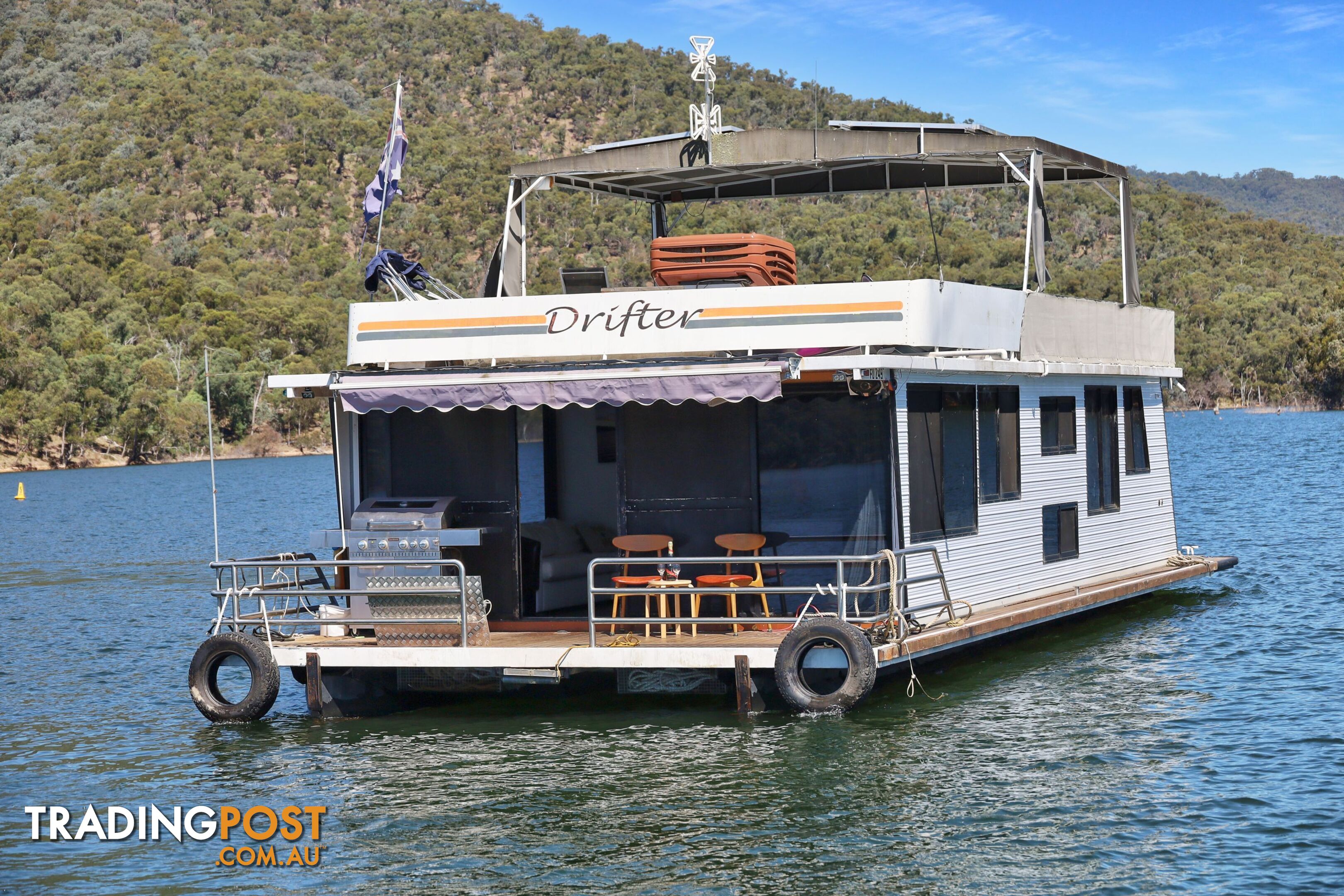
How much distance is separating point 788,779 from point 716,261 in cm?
516

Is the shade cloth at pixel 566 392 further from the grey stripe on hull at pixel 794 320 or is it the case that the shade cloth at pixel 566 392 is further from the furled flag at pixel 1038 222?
the furled flag at pixel 1038 222

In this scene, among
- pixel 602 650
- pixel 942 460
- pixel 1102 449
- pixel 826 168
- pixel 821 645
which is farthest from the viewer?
pixel 1102 449

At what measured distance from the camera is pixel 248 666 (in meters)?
13.1

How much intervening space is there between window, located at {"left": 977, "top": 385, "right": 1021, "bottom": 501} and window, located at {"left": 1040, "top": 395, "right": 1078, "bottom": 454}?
30.5 inches

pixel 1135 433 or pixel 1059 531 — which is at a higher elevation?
pixel 1135 433

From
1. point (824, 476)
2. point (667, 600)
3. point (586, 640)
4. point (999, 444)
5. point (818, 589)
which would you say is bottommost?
point (586, 640)

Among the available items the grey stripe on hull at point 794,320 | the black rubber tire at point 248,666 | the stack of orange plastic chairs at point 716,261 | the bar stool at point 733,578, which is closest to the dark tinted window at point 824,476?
the bar stool at point 733,578

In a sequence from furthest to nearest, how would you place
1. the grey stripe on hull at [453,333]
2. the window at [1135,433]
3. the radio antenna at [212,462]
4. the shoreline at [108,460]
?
the shoreline at [108,460]
the window at [1135,433]
the grey stripe on hull at [453,333]
the radio antenna at [212,462]

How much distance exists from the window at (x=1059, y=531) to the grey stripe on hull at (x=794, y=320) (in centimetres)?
409

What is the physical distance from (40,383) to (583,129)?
96.5 meters

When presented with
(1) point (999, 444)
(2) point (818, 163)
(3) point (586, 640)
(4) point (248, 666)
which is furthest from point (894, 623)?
(4) point (248, 666)

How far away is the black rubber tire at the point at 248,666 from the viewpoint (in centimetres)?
1292

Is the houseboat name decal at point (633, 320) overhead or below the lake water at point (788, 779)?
overhead

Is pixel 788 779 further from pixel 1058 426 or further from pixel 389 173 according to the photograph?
pixel 389 173
